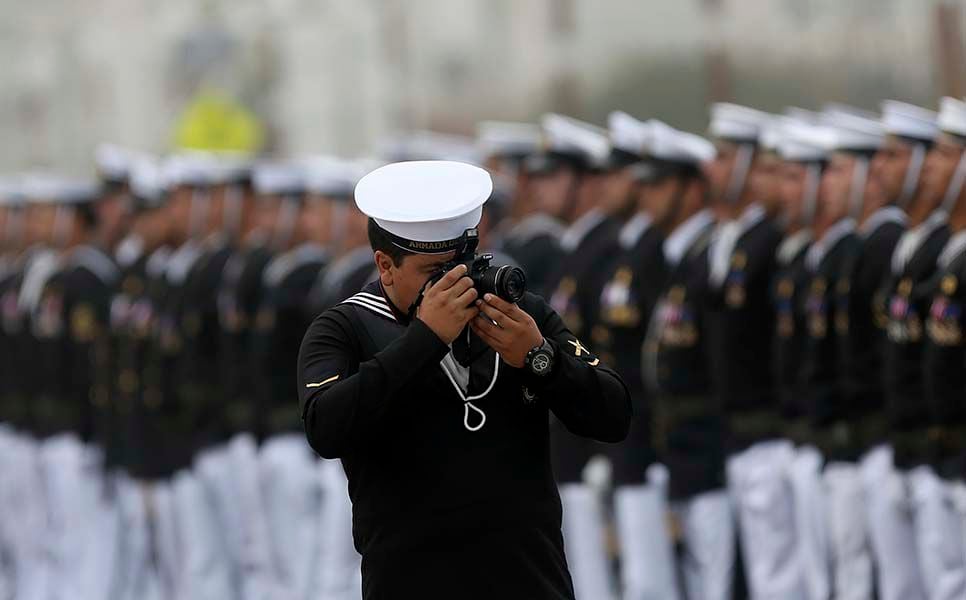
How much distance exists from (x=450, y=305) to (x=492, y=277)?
0.11m

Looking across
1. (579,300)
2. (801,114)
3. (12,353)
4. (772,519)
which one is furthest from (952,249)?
(12,353)

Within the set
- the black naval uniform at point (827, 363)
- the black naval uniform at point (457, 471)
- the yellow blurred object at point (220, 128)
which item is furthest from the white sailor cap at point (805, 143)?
the yellow blurred object at point (220, 128)

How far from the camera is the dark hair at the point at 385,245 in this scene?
400 cm

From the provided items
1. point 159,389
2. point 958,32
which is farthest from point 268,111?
point 958,32

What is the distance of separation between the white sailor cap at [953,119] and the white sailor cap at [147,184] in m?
5.18

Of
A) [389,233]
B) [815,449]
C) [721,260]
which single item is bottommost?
[815,449]

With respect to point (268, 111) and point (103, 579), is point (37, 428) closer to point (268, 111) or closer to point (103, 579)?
point (103, 579)

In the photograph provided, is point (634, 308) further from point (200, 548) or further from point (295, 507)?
point (200, 548)

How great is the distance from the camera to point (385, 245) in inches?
158

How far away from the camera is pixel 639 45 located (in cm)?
1121

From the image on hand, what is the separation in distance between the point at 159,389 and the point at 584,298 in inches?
119

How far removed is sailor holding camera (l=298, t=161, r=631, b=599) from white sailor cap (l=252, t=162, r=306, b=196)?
553 centimetres

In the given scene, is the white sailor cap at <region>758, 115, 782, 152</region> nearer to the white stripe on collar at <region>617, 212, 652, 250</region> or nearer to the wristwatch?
the white stripe on collar at <region>617, 212, 652, 250</region>

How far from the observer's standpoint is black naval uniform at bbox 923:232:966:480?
6.14 m
